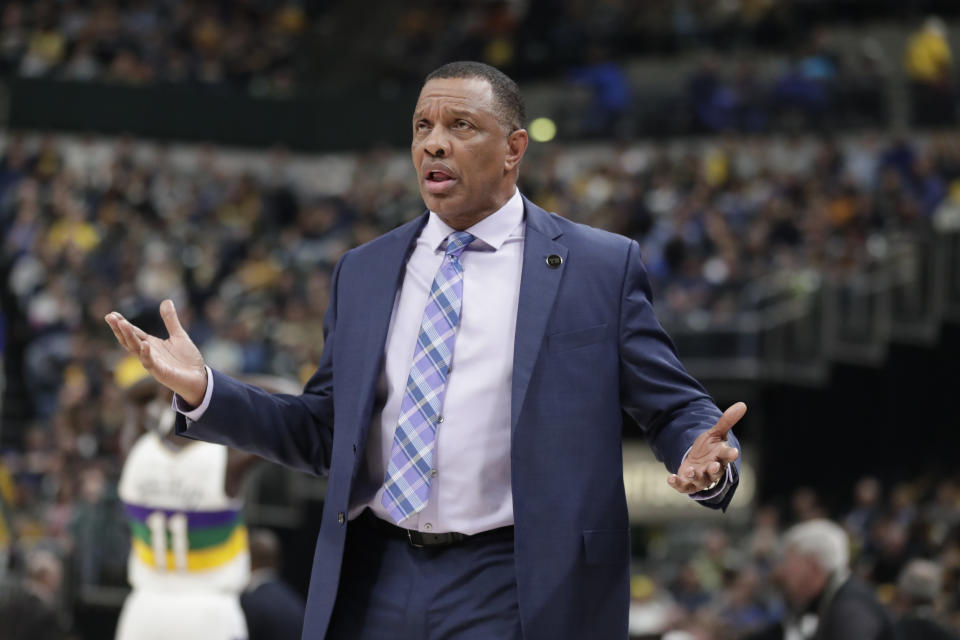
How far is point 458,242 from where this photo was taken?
3.86 metres

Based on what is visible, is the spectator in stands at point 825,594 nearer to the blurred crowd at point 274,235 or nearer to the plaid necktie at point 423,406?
the plaid necktie at point 423,406

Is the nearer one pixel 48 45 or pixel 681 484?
pixel 681 484

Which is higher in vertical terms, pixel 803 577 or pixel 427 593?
pixel 427 593

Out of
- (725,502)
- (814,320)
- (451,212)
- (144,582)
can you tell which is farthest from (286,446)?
(814,320)

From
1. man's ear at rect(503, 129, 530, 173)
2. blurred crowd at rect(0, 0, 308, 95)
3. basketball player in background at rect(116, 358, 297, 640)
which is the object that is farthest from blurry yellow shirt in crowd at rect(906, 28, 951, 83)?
man's ear at rect(503, 129, 530, 173)

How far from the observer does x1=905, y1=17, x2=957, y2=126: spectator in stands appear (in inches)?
810

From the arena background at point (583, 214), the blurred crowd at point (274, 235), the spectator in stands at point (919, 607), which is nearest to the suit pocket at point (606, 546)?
the spectator in stands at point (919, 607)

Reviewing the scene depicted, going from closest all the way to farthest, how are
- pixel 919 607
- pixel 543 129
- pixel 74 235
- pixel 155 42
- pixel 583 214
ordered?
pixel 919 607
pixel 74 235
pixel 583 214
pixel 543 129
pixel 155 42

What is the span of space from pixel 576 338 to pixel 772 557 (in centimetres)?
1157

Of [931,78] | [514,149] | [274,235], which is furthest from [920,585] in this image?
[274,235]

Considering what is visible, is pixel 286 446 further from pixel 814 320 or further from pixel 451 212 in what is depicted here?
pixel 814 320

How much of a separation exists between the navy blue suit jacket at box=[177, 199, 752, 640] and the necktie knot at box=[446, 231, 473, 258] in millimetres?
125

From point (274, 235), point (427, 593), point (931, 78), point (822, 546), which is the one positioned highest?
point (931, 78)

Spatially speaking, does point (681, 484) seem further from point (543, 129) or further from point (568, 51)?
point (568, 51)
